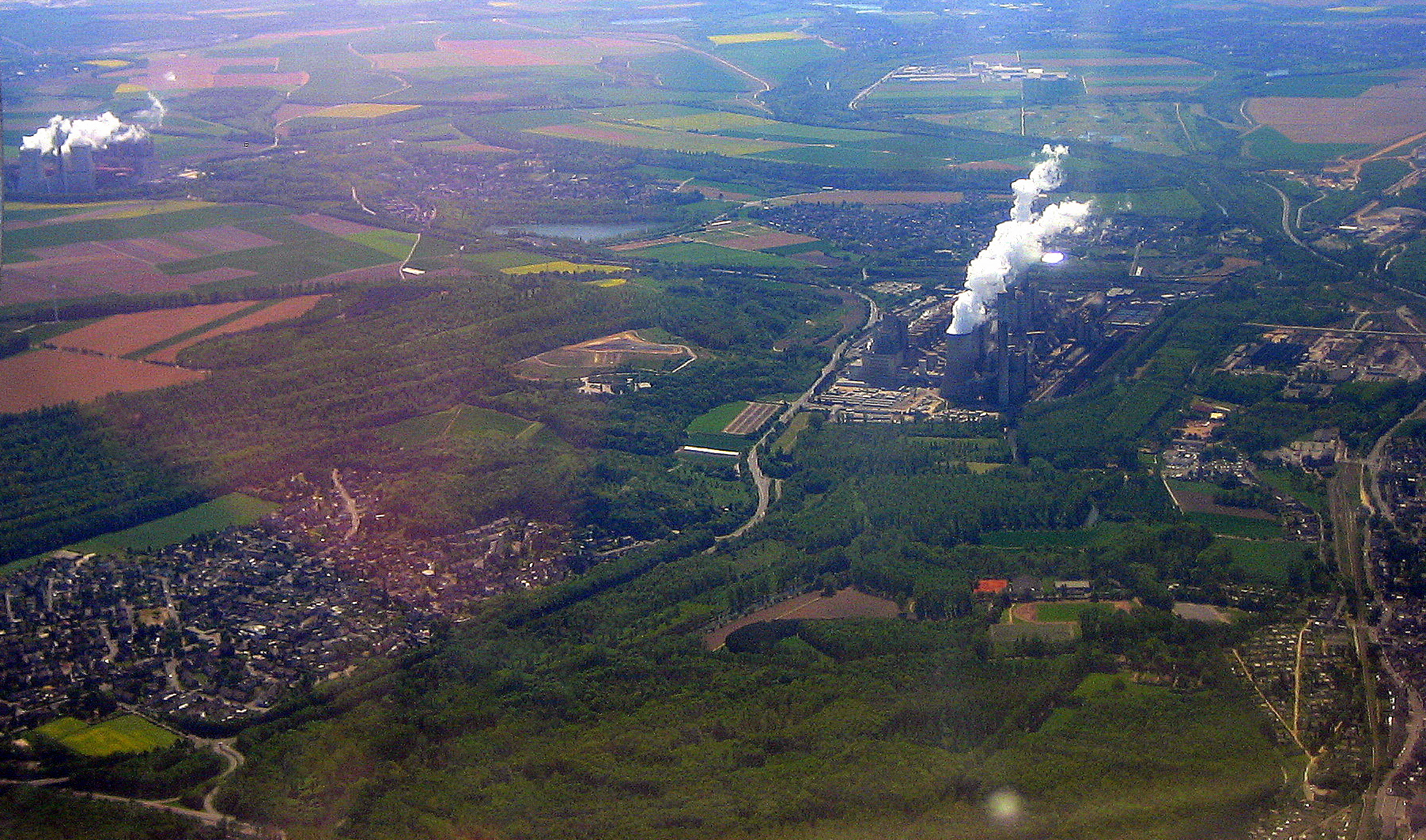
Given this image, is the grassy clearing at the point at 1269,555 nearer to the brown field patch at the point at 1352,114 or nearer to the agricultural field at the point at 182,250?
the agricultural field at the point at 182,250

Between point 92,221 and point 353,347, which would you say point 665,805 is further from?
point 92,221

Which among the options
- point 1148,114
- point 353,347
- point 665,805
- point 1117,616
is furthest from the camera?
point 1148,114

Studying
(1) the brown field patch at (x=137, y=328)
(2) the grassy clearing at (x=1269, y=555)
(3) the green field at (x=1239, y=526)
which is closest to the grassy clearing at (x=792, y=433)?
(3) the green field at (x=1239, y=526)

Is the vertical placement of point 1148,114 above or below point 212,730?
above

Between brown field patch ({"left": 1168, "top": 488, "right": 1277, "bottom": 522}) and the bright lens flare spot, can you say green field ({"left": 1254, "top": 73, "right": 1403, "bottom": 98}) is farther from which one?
the bright lens flare spot

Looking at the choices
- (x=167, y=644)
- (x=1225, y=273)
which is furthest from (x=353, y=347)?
(x=1225, y=273)

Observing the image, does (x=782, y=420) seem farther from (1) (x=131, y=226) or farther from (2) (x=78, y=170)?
(2) (x=78, y=170)
